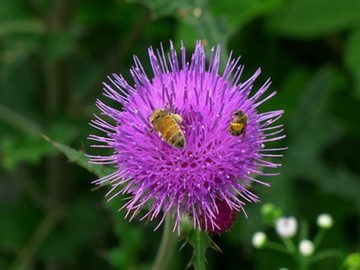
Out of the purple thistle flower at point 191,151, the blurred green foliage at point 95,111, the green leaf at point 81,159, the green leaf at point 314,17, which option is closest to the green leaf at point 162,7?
the blurred green foliage at point 95,111

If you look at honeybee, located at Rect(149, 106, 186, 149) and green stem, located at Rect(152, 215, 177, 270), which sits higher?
honeybee, located at Rect(149, 106, 186, 149)

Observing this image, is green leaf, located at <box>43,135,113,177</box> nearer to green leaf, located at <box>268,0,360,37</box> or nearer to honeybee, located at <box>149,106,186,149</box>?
honeybee, located at <box>149,106,186,149</box>

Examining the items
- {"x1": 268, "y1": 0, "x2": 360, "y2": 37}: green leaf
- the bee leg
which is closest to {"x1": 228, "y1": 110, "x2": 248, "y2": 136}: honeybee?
the bee leg

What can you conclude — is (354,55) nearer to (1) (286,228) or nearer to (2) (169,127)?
(1) (286,228)

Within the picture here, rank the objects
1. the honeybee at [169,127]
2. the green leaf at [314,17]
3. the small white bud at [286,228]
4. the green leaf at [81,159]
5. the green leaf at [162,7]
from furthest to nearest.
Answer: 1. the green leaf at [314,17]
2. the green leaf at [162,7]
3. the small white bud at [286,228]
4. the green leaf at [81,159]
5. the honeybee at [169,127]

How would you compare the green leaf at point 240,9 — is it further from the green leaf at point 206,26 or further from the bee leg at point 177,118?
the bee leg at point 177,118

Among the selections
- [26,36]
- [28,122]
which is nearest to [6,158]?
[28,122]

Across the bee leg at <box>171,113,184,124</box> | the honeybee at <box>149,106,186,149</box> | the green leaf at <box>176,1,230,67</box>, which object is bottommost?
the honeybee at <box>149,106,186,149</box>
